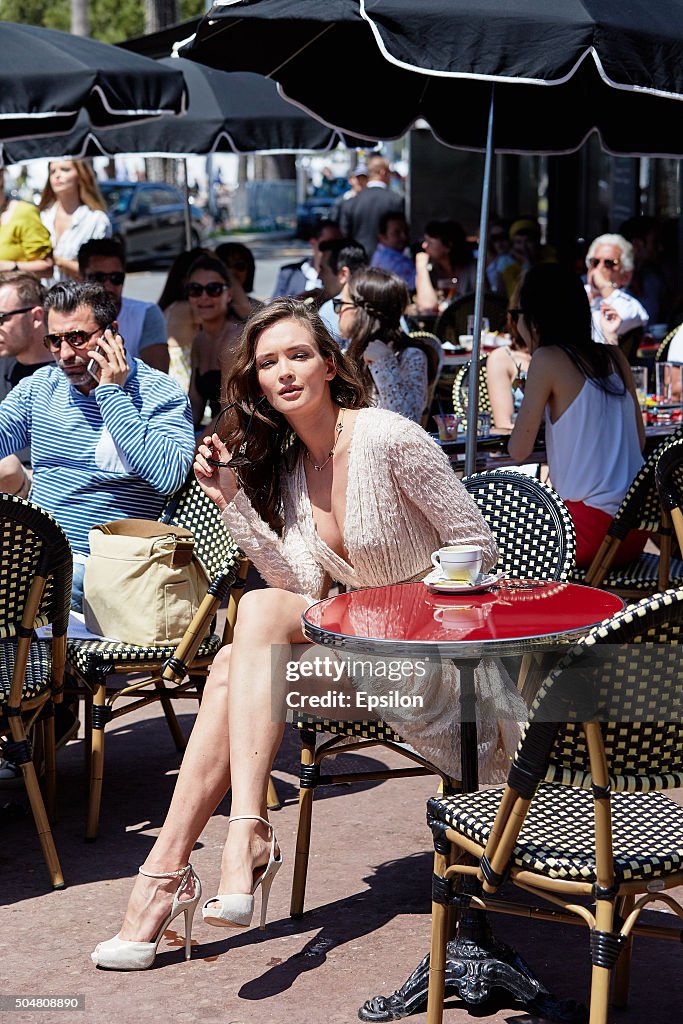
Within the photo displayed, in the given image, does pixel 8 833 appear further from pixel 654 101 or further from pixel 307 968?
pixel 654 101

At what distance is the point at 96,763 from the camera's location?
423 cm

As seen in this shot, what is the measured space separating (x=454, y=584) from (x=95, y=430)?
1867 mm

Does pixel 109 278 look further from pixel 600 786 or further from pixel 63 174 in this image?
pixel 600 786

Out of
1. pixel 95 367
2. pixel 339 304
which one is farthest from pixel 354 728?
pixel 339 304

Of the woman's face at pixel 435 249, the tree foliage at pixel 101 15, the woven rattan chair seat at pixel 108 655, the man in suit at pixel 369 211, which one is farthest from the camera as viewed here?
the tree foliage at pixel 101 15

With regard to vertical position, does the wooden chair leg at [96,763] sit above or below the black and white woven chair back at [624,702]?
below

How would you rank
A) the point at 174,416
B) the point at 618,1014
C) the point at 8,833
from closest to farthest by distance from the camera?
the point at 618,1014 < the point at 8,833 < the point at 174,416

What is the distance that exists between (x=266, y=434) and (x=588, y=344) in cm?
194

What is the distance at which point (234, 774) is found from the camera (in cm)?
333

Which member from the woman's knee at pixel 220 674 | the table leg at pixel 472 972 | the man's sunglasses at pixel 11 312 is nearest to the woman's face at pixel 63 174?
the man's sunglasses at pixel 11 312

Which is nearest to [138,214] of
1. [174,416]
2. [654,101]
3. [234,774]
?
[654,101]

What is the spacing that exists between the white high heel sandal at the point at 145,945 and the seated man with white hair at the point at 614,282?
5657 mm

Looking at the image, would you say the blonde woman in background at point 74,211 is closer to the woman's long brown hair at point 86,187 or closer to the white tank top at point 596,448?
the woman's long brown hair at point 86,187

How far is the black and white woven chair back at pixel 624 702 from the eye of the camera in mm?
2445
